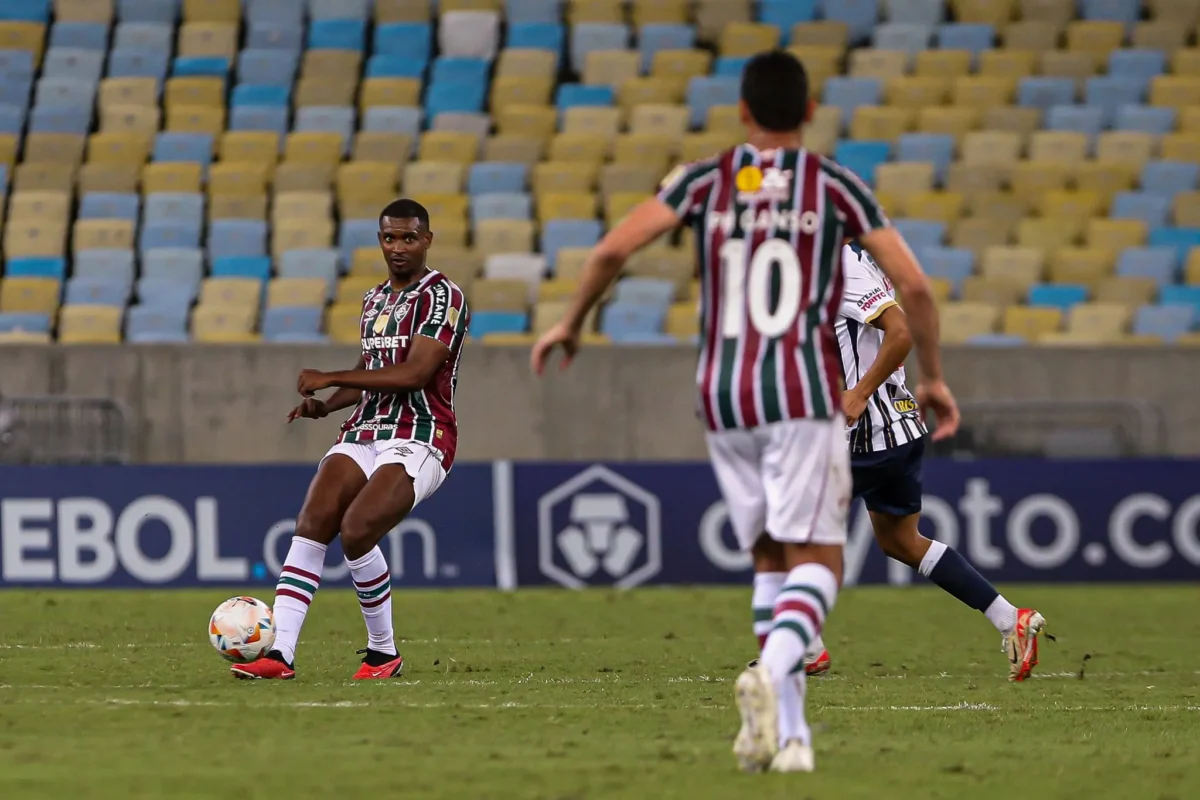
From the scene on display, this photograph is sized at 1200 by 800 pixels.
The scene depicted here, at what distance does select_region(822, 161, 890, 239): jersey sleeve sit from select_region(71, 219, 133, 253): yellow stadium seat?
45.0ft

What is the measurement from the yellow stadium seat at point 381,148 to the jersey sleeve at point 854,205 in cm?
1428

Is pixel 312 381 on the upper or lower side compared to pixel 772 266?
lower

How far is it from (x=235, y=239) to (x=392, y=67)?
3.18 meters

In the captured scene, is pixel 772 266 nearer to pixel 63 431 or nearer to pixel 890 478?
pixel 890 478

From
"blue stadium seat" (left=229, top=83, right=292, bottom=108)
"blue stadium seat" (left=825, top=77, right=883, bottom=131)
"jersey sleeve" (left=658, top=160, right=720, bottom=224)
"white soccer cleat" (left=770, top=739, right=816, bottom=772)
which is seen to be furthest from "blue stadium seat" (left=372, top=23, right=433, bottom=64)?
"white soccer cleat" (left=770, top=739, right=816, bottom=772)

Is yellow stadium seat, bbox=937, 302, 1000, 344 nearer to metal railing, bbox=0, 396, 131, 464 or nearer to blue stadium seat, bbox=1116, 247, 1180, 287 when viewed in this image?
blue stadium seat, bbox=1116, 247, 1180, 287

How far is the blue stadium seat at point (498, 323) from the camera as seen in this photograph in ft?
56.5

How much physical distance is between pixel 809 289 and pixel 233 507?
9.56 m

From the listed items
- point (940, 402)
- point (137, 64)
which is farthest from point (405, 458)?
point (137, 64)

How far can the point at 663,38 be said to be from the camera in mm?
21016

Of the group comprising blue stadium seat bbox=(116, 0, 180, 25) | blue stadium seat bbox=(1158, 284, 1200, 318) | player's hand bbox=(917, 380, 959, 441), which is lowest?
player's hand bbox=(917, 380, 959, 441)

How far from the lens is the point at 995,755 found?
19.3ft

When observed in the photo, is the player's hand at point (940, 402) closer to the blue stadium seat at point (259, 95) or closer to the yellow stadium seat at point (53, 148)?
the yellow stadium seat at point (53, 148)

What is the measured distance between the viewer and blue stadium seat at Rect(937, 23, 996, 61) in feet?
68.5
